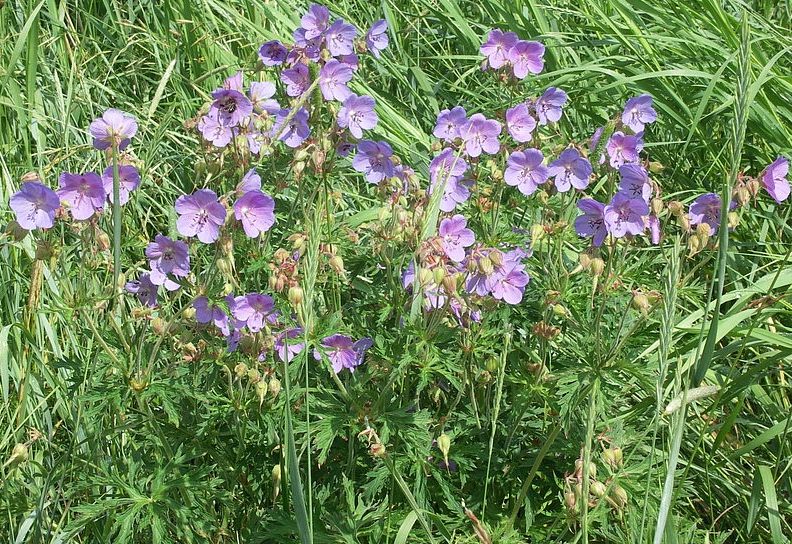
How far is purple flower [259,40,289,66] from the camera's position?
2145 millimetres

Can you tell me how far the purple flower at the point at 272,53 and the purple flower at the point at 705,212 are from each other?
3.05 feet

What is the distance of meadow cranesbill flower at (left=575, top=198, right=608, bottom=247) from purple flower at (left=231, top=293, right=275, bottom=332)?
585mm

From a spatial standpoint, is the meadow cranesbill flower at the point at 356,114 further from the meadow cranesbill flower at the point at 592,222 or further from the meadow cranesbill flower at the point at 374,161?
the meadow cranesbill flower at the point at 592,222

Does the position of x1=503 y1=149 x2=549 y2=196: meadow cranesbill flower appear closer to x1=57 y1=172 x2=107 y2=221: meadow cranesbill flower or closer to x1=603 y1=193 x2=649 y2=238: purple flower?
x1=603 y1=193 x2=649 y2=238: purple flower

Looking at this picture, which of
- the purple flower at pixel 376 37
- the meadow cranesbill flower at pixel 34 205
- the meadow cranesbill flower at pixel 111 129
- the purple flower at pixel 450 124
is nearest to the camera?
the meadow cranesbill flower at pixel 34 205

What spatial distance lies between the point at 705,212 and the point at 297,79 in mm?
864

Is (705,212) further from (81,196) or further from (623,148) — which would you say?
(81,196)

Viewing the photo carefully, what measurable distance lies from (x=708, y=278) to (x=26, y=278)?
1766 mm

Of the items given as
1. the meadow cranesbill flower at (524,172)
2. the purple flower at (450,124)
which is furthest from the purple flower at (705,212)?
the purple flower at (450,124)

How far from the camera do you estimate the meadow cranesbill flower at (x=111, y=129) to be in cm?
175

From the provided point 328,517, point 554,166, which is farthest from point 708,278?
point 328,517

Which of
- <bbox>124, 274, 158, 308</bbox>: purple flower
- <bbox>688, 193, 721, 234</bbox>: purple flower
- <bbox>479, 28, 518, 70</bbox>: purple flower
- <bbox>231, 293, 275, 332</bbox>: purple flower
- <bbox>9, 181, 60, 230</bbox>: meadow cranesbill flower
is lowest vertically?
<bbox>124, 274, 158, 308</bbox>: purple flower

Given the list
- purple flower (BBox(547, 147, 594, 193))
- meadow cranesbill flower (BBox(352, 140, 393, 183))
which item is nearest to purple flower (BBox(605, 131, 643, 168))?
purple flower (BBox(547, 147, 594, 193))

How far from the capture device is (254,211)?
5.62 ft
